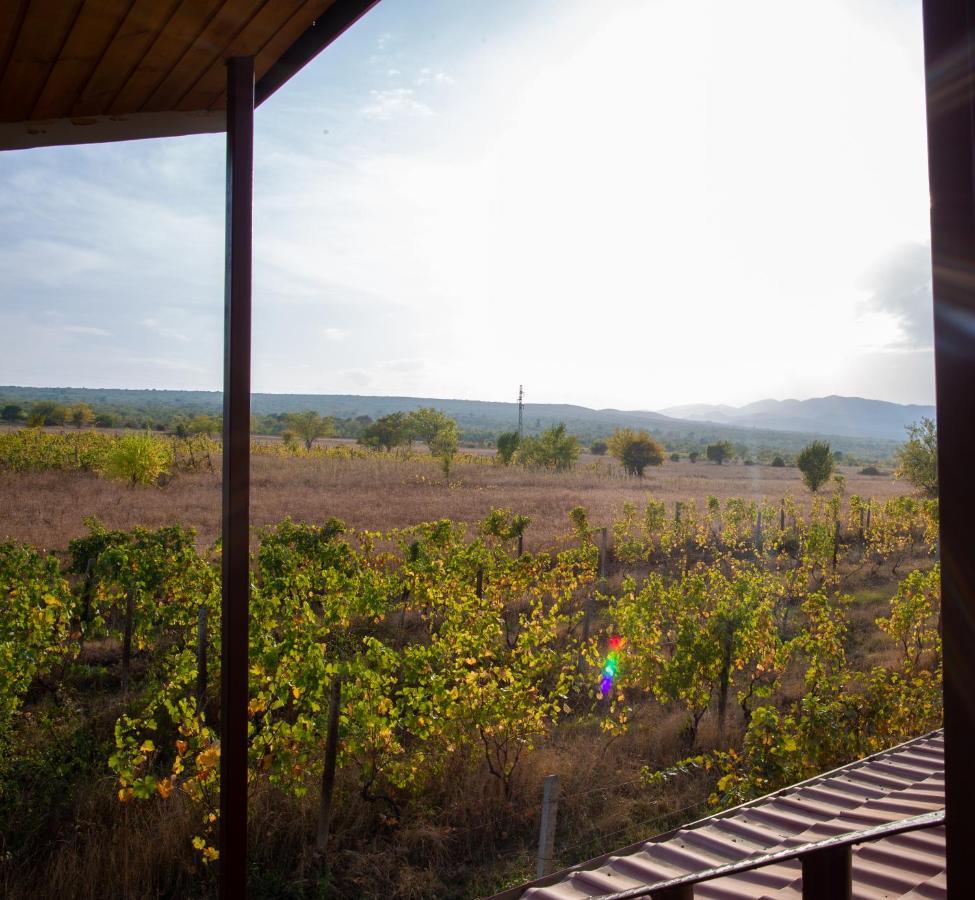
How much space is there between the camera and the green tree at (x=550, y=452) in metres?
29.3

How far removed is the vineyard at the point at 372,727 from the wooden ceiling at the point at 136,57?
2396mm

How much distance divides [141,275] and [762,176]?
629 inches

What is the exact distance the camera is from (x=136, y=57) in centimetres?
149

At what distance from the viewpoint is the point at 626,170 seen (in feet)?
21.8

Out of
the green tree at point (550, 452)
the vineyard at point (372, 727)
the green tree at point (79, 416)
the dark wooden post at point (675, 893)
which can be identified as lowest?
the vineyard at point (372, 727)

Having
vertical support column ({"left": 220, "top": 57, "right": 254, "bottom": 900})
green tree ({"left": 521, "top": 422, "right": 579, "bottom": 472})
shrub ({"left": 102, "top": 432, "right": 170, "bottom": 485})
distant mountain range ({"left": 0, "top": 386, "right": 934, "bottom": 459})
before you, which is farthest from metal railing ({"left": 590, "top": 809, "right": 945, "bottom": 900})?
distant mountain range ({"left": 0, "top": 386, "right": 934, "bottom": 459})

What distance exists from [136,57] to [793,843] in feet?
6.68

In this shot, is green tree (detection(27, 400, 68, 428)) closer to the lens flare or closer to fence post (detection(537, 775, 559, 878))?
the lens flare

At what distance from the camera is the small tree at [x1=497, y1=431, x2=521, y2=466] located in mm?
28078

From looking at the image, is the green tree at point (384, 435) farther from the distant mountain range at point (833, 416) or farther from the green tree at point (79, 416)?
the distant mountain range at point (833, 416)

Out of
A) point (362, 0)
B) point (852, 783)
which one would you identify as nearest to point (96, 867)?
point (852, 783)

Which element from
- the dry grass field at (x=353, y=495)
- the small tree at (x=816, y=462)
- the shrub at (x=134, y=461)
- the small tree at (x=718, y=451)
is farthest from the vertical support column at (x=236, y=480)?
the small tree at (x=718, y=451)

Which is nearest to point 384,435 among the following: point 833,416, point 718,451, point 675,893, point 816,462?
point 816,462

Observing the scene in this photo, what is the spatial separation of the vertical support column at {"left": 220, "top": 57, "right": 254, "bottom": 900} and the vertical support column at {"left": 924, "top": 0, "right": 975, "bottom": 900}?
1250mm
